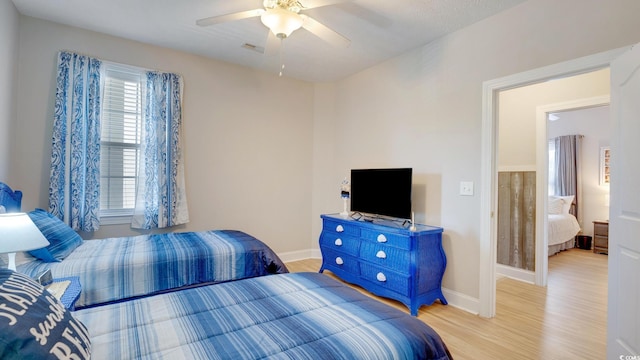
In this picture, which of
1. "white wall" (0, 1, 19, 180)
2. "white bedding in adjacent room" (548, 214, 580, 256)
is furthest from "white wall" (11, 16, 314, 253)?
"white bedding in adjacent room" (548, 214, 580, 256)

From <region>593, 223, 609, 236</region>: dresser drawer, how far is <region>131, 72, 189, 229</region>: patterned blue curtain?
6729 millimetres

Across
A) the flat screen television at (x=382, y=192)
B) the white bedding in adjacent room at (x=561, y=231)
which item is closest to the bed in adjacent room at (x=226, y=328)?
the flat screen television at (x=382, y=192)

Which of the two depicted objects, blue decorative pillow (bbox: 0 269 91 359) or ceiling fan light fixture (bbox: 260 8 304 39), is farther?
ceiling fan light fixture (bbox: 260 8 304 39)

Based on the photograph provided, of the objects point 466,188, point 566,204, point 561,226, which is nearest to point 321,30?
point 466,188

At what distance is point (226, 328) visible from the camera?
116 centimetres

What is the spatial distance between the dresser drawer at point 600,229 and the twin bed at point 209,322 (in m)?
6.00

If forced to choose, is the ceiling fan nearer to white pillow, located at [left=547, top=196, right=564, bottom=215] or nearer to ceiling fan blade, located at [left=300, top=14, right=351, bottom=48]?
ceiling fan blade, located at [left=300, top=14, right=351, bottom=48]

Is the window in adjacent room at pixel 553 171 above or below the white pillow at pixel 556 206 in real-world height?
above

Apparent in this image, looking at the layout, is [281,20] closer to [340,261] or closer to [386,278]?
[386,278]

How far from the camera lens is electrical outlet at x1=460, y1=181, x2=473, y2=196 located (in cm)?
282

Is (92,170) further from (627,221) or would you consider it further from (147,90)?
(627,221)

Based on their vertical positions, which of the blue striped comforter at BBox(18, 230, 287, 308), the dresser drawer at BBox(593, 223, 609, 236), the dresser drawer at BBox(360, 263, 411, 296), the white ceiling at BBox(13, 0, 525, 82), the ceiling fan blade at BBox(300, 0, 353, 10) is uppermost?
the white ceiling at BBox(13, 0, 525, 82)

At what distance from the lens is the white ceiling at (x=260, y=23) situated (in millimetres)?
2539

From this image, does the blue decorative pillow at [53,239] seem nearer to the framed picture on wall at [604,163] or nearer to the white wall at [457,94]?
the white wall at [457,94]
